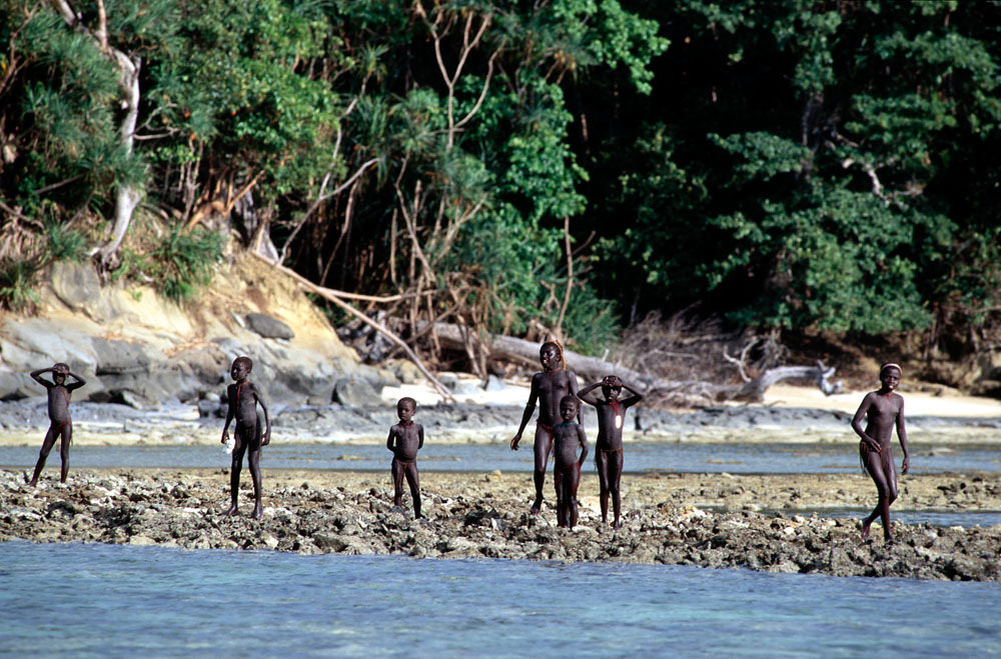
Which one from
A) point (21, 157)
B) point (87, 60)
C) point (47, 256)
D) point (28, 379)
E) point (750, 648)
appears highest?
point (87, 60)

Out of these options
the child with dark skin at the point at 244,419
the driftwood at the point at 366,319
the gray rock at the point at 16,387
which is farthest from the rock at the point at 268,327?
the child with dark skin at the point at 244,419

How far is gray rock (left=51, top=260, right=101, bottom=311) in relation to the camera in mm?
18688

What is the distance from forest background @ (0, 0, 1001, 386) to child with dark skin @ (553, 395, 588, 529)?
12.6m

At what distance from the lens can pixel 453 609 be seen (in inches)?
234

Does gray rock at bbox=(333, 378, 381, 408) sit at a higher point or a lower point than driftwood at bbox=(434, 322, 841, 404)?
lower

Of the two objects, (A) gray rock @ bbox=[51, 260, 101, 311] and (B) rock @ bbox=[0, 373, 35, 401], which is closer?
(B) rock @ bbox=[0, 373, 35, 401]

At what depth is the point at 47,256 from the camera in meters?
18.1

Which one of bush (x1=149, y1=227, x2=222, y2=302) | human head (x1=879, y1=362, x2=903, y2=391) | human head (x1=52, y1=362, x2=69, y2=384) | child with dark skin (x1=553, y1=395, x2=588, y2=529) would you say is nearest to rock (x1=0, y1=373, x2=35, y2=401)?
bush (x1=149, y1=227, x2=222, y2=302)

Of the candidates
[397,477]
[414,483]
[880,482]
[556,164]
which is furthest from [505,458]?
[556,164]

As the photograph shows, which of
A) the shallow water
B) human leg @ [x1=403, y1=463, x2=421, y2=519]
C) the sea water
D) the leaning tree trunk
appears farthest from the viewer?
the leaning tree trunk

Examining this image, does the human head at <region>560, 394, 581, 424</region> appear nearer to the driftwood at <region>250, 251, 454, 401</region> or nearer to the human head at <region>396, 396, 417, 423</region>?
the human head at <region>396, 396, 417, 423</region>

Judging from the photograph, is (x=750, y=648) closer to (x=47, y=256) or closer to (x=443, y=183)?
(x=47, y=256)

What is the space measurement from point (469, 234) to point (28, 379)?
9.49 m

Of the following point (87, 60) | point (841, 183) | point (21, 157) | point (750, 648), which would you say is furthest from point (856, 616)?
point (841, 183)
